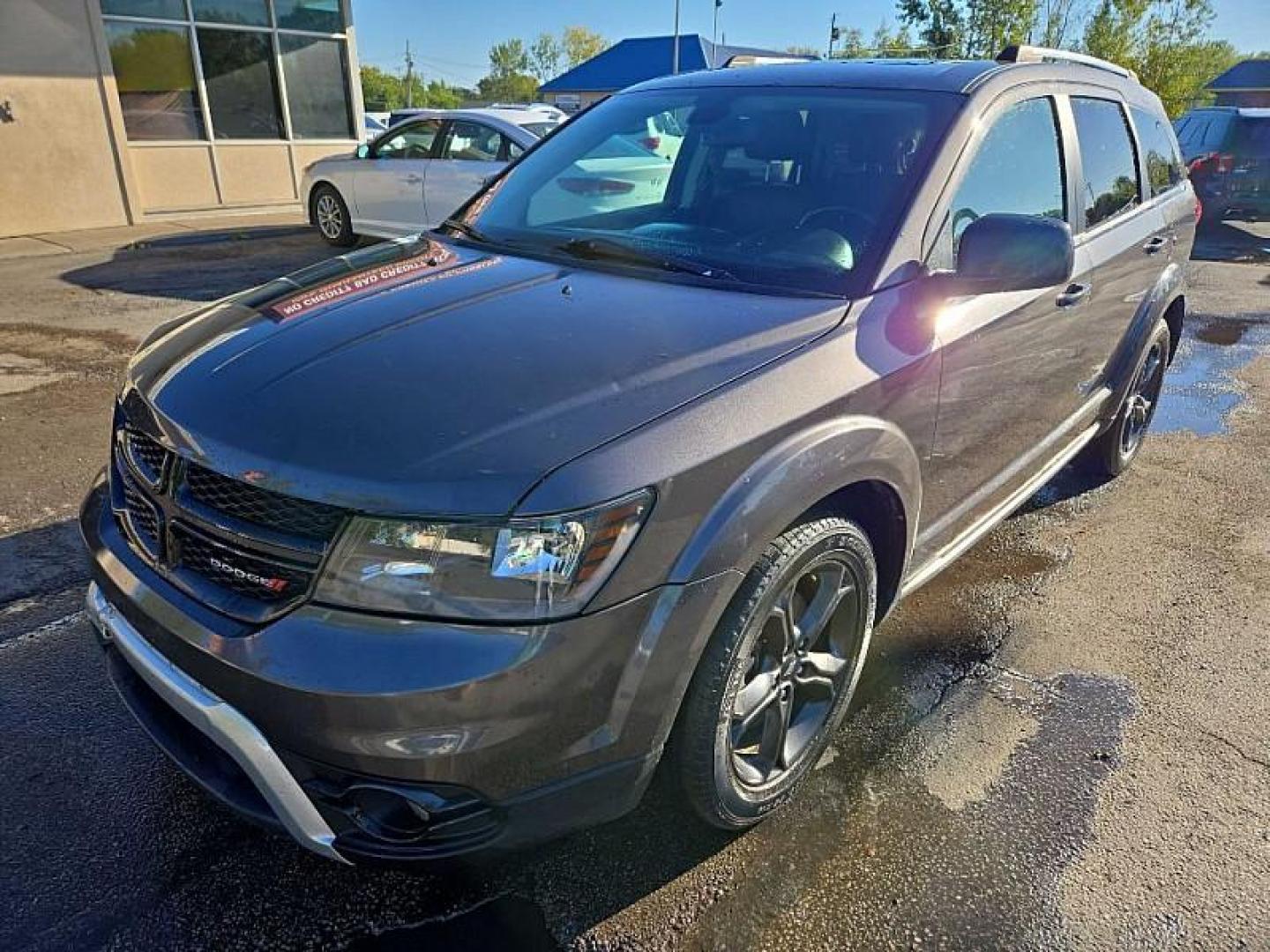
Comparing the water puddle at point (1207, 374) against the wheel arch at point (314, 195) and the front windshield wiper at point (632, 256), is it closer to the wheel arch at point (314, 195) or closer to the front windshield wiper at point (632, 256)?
the front windshield wiper at point (632, 256)

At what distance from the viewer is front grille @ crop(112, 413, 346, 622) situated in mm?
1680

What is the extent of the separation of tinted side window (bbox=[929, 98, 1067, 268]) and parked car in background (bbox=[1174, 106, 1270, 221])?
37.3ft

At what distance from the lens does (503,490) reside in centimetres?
161

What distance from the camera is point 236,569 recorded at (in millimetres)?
1758

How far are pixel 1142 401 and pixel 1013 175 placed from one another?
222cm

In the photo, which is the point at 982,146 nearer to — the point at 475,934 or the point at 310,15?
the point at 475,934

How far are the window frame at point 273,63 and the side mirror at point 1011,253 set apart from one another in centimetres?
1200

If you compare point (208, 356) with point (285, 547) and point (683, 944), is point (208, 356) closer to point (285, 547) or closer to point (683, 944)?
point (285, 547)

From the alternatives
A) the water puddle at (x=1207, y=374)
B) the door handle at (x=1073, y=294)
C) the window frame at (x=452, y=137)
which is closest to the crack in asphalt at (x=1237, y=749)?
the door handle at (x=1073, y=294)

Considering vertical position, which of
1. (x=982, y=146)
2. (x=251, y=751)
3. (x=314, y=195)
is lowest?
(x=314, y=195)

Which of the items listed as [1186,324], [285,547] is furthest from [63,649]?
[1186,324]

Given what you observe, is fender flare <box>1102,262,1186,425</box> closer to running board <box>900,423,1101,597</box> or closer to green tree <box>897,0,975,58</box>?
running board <box>900,423,1101,597</box>

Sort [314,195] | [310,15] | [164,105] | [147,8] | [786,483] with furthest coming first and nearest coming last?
[310,15], [164,105], [147,8], [314,195], [786,483]

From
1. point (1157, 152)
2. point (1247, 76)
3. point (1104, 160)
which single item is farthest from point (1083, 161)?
point (1247, 76)
